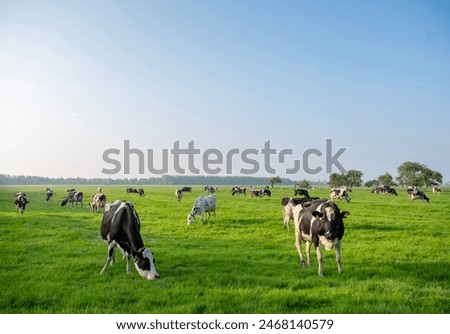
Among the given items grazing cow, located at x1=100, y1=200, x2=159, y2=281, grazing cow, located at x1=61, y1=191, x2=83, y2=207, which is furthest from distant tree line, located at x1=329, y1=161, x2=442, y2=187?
grazing cow, located at x1=100, y1=200, x2=159, y2=281

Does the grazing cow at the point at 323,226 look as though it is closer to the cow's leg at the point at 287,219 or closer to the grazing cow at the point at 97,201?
the cow's leg at the point at 287,219

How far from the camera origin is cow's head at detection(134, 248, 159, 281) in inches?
379

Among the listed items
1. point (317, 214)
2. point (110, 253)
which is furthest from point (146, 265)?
point (317, 214)

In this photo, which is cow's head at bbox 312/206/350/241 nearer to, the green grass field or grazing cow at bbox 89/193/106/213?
the green grass field

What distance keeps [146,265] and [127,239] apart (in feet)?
3.84

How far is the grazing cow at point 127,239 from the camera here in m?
9.76

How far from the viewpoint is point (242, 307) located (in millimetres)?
7586

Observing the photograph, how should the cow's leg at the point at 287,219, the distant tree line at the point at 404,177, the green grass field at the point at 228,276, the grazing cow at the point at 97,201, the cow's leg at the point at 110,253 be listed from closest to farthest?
the green grass field at the point at 228,276 → the cow's leg at the point at 110,253 → the cow's leg at the point at 287,219 → the grazing cow at the point at 97,201 → the distant tree line at the point at 404,177

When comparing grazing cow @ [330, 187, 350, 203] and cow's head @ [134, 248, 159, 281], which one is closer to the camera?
cow's head @ [134, 248, 159, 281]

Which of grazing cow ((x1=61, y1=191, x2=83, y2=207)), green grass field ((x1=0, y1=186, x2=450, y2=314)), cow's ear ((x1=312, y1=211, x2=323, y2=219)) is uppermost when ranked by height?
cow's ear ((x1=312, y1=211, x2=323, y2=219))

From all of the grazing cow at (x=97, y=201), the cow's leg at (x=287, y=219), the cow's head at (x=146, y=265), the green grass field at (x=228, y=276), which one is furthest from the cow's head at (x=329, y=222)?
the grazing cow at (x=97, y=201)

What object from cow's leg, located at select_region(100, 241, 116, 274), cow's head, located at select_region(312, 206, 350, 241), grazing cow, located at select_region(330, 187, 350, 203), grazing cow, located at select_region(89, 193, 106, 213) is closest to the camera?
cow's head, located at select_region(312, 206, 350, 241)

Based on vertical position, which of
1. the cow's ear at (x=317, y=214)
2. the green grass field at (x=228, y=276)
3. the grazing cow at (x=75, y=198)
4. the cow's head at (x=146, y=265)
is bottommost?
the green grass field at (x=228, y=276)

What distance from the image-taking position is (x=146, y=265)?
A: 31.9 feet
